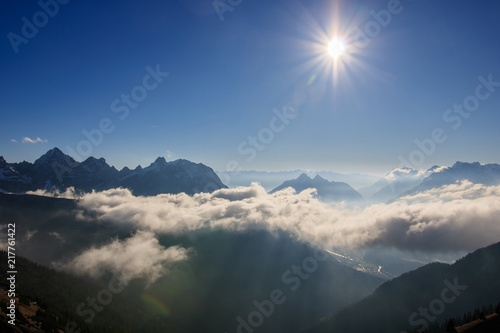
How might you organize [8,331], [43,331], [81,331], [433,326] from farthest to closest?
1. [433,326]
2. [81,331]
3. [43,331]
4. [8,331]

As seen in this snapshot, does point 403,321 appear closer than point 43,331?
No

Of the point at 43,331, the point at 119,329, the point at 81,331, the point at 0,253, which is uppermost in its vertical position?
the point at 0,253

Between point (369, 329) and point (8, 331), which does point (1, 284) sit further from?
point (369, 329)

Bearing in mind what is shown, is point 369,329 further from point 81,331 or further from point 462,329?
point 81,331

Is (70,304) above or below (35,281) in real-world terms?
below

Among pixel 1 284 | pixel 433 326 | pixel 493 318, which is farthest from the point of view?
pixel 433 326

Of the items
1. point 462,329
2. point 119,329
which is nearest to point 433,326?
point 462,329

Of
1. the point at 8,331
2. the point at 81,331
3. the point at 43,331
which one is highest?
the point at 8,331

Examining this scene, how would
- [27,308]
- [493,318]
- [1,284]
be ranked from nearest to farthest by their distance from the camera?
1. [493,318]
2. [27,308]
3. [1,284]

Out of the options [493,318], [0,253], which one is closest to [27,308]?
[0,253]
